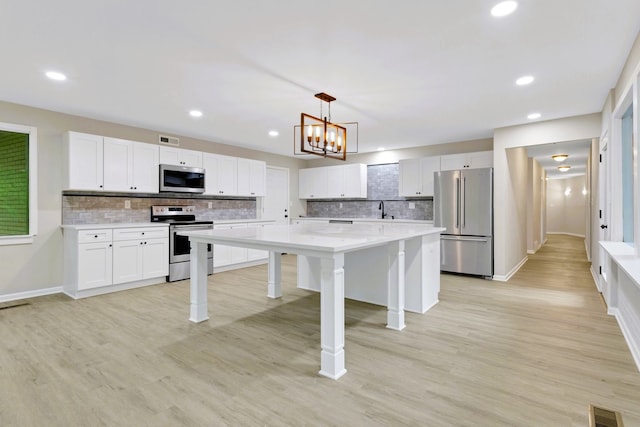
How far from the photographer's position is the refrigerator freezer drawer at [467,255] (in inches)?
200

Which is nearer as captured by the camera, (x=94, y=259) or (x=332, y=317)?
(x=332, y=317)

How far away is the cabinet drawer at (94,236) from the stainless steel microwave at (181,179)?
1075 millimetres

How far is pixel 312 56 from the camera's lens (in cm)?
270

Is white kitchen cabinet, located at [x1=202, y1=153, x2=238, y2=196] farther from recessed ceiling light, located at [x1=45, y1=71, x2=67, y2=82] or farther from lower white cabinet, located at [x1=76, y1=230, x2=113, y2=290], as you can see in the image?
recessed ceiling light, located at [x1=45, y1=71, x2=67, y2=82]

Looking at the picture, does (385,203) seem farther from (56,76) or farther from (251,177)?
(56,76)

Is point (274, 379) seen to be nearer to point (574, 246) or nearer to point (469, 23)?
point (469, 23)

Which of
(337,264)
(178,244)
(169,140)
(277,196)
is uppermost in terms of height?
(169,140)

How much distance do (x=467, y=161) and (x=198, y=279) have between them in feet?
15.6

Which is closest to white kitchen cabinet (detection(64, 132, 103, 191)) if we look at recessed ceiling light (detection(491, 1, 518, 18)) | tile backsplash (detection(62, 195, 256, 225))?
tile backsplash (detection(62, 195, 256, 225))

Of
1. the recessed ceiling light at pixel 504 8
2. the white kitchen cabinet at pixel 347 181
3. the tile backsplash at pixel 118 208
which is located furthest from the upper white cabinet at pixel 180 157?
the recessed ceiling light at pixel 504 8

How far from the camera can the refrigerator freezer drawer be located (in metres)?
5.07

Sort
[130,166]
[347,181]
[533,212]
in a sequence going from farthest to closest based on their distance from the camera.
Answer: [533,212], [347,181], [130,166]

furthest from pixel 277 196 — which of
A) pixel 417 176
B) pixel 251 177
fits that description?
pixel 417 176

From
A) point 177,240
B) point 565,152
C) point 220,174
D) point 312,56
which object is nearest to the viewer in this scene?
point 312,56
